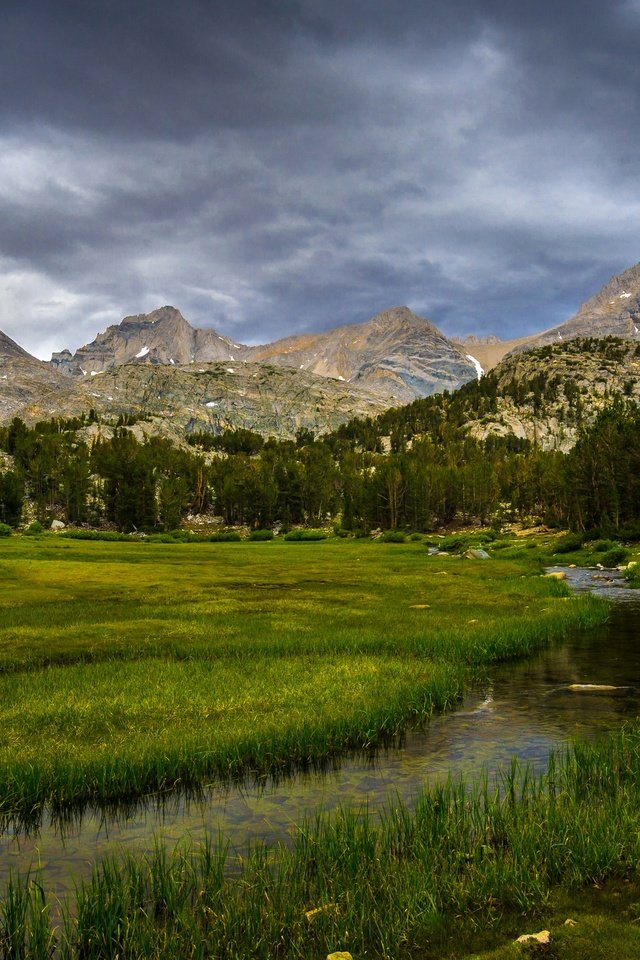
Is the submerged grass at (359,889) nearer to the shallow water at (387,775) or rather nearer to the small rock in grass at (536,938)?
the small rock in grass at (536,938)

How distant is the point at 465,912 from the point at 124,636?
24.0 meters

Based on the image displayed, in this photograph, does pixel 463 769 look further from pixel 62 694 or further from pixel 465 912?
pixel 62 694

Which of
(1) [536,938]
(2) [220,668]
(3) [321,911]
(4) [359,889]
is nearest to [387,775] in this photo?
(4) [359,889]

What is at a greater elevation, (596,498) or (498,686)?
(596,498)

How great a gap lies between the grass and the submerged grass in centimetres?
351

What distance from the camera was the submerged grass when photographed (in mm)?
7328

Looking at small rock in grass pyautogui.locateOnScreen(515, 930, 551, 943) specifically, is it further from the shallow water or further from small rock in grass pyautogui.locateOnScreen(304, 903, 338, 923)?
the shallow water

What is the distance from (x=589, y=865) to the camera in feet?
28.6

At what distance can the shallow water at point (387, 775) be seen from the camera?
1041cm

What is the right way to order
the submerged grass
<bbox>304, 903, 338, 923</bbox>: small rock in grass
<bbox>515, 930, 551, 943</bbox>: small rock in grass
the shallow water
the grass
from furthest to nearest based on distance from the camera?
the grass, the shallow water, <bbox>304, 903, 338, 923</bbox>: small rock in grass, the submerged grass, <bbox>515, 930, 551, 943</bbox>: small rock in grass

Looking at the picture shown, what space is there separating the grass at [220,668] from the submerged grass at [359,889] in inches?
138

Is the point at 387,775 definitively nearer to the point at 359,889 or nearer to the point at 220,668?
the point at 359,889

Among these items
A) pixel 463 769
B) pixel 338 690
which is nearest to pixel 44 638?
pixel 338 690

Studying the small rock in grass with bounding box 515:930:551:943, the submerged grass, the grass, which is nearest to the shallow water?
the submerged grass
